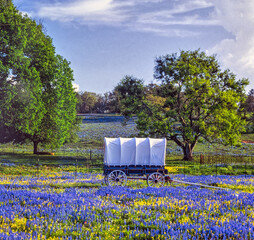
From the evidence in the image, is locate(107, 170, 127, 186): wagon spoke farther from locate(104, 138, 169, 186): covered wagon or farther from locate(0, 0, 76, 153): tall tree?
locate(0, 0, 76, 153): tall tree

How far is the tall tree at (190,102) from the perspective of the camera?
35562mm

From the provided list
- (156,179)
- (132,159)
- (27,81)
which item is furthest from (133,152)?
(27,81)

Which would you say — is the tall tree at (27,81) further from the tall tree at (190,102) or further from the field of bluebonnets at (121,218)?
the field of bluebonnets at (121,218)

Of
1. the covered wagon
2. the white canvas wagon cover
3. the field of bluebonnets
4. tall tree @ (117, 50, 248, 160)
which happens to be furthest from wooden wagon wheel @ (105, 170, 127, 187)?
tall tree @ (117, 50, 248, 160)

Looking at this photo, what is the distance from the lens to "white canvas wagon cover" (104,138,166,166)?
16.9m

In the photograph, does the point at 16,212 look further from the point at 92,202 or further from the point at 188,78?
the point at 188,78

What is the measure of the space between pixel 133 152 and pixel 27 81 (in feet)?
57.4

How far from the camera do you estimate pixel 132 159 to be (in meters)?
17.1

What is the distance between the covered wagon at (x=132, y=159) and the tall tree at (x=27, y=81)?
15340mm

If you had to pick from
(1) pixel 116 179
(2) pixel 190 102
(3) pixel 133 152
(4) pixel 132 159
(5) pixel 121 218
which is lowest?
(1) pixel 116 179

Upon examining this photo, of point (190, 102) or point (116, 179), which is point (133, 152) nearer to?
point (116, 179)

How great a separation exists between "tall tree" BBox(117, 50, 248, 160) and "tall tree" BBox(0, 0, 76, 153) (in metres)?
9.65

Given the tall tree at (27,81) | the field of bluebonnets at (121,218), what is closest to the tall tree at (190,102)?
the tall tree at (27,81)

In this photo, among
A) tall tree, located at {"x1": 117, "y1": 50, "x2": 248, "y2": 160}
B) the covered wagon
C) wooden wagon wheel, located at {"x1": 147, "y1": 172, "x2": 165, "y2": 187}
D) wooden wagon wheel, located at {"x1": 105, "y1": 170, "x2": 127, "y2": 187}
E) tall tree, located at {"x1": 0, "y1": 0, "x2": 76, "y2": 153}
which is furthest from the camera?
tall tree, located at {"x1": 117, "y1": 50, "x2": 248, "y2": 160}
